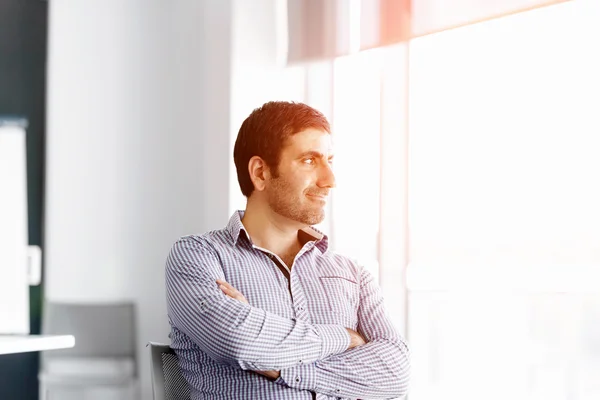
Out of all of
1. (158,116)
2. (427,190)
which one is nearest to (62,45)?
(158,116)

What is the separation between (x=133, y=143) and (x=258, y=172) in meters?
0.89

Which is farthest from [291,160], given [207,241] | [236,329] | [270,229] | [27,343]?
[27,343]

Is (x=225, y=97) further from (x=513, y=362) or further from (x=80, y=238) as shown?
(x=513, y=362)

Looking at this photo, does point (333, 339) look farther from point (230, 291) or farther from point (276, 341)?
point (230, 291)

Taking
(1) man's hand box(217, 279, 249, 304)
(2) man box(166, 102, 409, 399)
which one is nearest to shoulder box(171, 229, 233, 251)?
(2) man box(166, 102, 409, 399)

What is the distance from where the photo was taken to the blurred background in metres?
2.13

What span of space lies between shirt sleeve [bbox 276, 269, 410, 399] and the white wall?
3.38 feet

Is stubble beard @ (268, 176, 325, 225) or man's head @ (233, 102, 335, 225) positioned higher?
man's head @ (233, 102, 335, 225)

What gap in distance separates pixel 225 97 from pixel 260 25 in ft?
1.01

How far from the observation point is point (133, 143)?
297 centimetres

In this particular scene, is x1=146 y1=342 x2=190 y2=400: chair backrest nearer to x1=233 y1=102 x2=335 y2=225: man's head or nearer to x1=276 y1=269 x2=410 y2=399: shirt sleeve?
x1=276 y1=269 x2=410 y2=399: shirt sleeve

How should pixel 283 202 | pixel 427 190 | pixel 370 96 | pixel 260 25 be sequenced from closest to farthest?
1. pixel 283 202
2. pixel 427 190
3. pixel 370 96
4. pixel 260 25

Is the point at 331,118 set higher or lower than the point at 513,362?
higher

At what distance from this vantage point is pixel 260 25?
2920 millimetres
